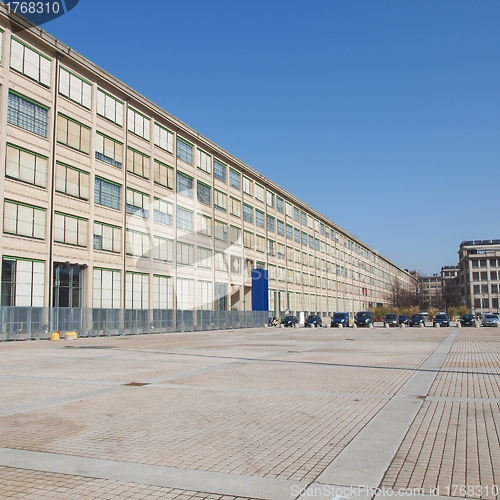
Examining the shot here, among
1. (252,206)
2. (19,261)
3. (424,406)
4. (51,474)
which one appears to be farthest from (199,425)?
(252,206)

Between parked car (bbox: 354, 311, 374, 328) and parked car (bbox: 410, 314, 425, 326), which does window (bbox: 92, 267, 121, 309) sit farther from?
parked car (bbox: 410, 314, 425, 326)

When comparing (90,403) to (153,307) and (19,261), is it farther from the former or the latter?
(153,307)

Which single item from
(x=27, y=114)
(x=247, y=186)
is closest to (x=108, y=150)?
(x=27, y=114)

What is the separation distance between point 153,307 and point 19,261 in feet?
54.7

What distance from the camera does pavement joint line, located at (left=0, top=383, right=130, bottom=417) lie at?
30.9 ft

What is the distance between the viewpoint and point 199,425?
8.32m

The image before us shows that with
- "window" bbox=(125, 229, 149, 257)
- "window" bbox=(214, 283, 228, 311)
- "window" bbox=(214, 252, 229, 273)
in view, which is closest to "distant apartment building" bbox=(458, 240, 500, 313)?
"window" bbox=(214, 283, 228, 311)

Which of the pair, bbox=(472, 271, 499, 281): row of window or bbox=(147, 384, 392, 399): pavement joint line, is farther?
bbox=(472, 271, 499, 281): row of window

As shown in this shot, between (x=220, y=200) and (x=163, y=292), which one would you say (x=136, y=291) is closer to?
(x=163, y=292)

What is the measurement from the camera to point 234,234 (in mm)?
69625

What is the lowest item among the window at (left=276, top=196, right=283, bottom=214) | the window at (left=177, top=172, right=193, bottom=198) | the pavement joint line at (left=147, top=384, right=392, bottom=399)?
the pavement joint line at (left=147, top=384, right=392, bottom=399)

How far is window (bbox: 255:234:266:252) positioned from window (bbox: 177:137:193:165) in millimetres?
19604

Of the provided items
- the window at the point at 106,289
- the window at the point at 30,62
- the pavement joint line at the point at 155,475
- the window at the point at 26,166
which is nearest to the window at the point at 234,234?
the window at the point at 106,289

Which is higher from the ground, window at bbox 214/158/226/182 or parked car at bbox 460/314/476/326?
window at bbox 214/158/226/182
